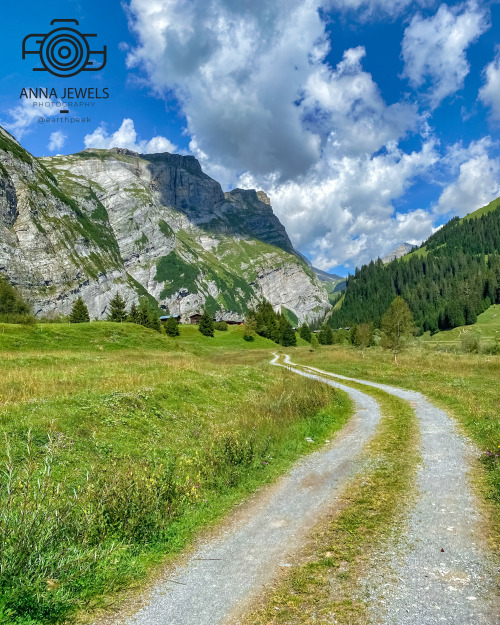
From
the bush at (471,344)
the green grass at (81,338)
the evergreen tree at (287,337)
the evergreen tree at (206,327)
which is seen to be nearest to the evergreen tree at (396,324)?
the bush at (471,344)

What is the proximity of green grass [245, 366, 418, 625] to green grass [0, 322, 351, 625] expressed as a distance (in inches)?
108

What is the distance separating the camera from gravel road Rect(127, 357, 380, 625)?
541 centimetres

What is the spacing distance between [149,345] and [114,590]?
5719 centimetres

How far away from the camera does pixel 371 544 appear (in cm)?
688

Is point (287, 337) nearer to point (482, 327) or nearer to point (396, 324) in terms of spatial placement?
point (396, 324)

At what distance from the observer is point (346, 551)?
6.68 meters

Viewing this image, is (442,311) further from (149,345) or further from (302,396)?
(302,396)

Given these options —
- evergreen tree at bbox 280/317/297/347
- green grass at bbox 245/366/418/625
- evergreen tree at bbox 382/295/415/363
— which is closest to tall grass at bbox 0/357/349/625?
green grass at bbox 245/366/418/625

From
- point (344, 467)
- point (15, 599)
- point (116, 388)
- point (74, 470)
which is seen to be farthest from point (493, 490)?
point (116, 388)

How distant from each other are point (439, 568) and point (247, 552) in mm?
3635

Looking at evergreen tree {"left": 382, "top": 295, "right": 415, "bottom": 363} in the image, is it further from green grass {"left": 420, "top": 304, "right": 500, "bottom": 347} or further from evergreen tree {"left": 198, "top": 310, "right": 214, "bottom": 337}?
green grass {"left": 420, "top": 304, "right": 500, "bottom": 347}

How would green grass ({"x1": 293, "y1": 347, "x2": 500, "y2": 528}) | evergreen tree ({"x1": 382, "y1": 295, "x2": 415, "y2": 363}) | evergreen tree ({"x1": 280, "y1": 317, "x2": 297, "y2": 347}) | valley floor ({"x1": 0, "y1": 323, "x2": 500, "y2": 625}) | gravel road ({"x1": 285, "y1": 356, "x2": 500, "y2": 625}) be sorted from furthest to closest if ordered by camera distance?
evergreen tree ({"x1": 280, "y1": 317, "x2": 297, "y2": 347})
evergreen tree ({"x1": 382, "y1": 295, "x2": 415, "y2": 363})
green grass ({"x1": 293, "y1": 347, "x2": 500, "y2": 528})
valley floor ({"x1": 0, "y1": 323, "x2": 500, "y2": 625})
gravel road ({"x1": 285, "y1": 356, "x2": 500, "y2": 625})

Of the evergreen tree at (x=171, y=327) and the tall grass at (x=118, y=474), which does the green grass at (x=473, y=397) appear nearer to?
the tall grass at (x=118, y=474)

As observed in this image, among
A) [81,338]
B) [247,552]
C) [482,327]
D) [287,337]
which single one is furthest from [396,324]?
[482,327]
